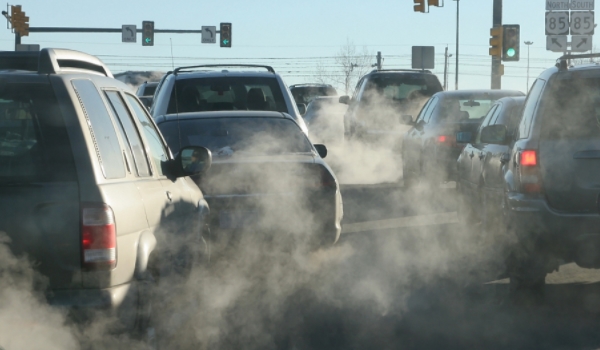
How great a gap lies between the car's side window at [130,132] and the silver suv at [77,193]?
0.06 ft

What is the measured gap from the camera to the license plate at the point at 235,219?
8.36m


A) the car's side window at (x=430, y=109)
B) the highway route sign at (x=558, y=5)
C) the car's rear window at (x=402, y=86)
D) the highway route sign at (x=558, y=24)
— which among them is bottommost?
the car's side window at (x=430, y=109)

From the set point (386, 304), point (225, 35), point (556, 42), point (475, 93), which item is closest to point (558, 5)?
point (556, 42)

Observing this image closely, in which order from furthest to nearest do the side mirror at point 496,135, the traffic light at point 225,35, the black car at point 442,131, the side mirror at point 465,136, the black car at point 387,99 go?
the traffic light at point 225,35 < the black car at point 387,99 < the black car at point 442,131 < the side mirror at point 465,136 < the side mirror at point 496,135

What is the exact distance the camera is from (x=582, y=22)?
23.8m

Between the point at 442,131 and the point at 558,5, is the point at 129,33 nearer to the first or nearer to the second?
the point at 558,5

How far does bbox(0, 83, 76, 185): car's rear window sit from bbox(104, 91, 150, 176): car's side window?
601mm

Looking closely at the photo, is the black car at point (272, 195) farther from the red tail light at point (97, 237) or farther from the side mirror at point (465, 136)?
the red tail light at point (97, 237)

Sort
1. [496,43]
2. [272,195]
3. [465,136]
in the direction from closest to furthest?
[272,195] < [465,136] < [496,43]

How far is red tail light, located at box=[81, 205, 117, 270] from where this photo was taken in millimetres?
4035

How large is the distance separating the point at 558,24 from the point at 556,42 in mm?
396

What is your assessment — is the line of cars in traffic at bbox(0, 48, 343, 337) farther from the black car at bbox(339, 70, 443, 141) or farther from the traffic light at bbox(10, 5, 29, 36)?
the traffic light at bbox(10, 5, 29, 36)

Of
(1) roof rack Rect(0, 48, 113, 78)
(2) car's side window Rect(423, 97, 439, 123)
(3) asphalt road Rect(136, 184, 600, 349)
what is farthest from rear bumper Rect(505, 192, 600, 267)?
(2) car's side window Rect(423, 97, 439, 123)

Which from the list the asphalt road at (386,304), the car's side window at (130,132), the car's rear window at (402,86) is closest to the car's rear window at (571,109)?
the asphalt road at (386,304)
